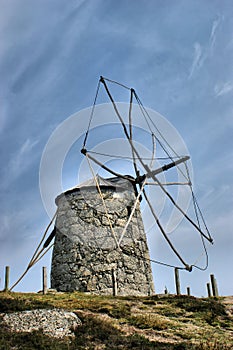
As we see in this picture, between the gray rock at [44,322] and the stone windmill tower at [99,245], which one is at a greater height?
the stone windmill tower at [99,245]

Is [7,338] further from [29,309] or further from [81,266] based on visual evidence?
[81,266]

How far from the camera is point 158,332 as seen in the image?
16938mm

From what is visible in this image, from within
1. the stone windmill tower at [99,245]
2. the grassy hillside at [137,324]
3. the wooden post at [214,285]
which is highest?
the stone windmill tower at [99,245]

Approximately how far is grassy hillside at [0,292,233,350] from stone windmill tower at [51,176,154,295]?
10.8 feet

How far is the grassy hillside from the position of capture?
47.9 feet

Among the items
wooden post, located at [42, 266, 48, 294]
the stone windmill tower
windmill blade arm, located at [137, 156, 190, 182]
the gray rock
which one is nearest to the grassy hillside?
the gray rock

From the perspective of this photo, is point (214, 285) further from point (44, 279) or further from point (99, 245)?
point (44, 279)

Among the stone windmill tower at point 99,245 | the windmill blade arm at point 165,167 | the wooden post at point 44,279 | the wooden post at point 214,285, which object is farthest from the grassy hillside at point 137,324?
the windmill blade arm at point 165,167

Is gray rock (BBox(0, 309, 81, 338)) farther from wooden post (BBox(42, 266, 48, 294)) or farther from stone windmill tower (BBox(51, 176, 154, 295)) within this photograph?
stone windmill tower (BBox(51, 176, 154, 295))

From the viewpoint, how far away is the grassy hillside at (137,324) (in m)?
14.6

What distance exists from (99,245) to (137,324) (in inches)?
443

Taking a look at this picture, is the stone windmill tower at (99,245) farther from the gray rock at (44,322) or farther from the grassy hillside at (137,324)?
the gray rock at (44,322)

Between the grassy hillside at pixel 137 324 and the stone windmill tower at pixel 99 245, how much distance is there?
10.8ft

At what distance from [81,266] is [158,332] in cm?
1205
